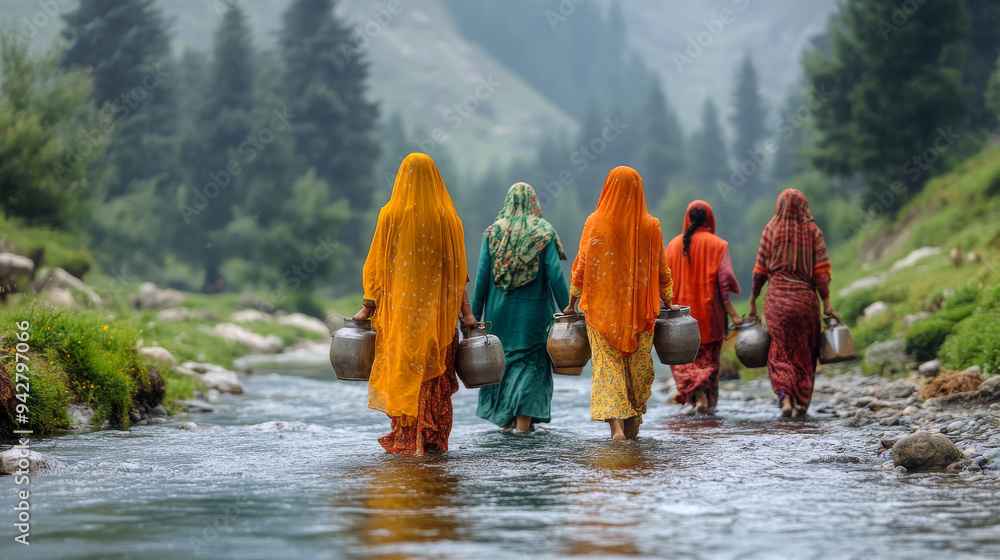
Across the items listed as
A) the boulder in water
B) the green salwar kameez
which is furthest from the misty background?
the boulder in water

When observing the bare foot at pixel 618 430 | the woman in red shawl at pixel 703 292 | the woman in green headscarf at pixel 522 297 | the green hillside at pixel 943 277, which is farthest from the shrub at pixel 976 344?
the woman in green headscarf at pixel 522 297

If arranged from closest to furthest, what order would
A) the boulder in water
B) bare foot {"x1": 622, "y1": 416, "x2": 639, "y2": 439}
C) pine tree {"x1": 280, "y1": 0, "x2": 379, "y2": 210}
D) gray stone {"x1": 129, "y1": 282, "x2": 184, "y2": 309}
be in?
the boulder in water < bare foot {"x1": 622, "y1": 416, "x2": 639, "y2": 439} < gray stone {"x1": 129, "y1": 282, "x2": 184, "y2": 309} < pine tree {"x1": 280, "y1": 0, "x2": 379, "y2": 210}

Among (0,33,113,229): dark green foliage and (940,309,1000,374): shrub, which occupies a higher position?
(0,33,113,229): dark green foliage

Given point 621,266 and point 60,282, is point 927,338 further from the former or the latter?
point 60,282

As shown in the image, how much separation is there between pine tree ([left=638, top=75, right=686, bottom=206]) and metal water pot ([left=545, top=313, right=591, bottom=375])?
236 feet

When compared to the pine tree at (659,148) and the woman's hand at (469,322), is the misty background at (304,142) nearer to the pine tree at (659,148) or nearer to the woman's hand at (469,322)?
the pine tree at (659,148)

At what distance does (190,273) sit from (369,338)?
155ft

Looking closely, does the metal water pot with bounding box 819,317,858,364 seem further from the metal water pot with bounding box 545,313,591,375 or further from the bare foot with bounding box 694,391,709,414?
the metal water pot with bounding box 545,313,591,375

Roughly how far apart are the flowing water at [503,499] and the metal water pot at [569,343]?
623 mm

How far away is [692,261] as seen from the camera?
9656 mm

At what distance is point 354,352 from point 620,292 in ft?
7.06

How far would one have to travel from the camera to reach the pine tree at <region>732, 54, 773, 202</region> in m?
81.2

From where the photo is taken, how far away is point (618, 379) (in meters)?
7.59

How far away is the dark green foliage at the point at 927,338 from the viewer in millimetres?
10531
